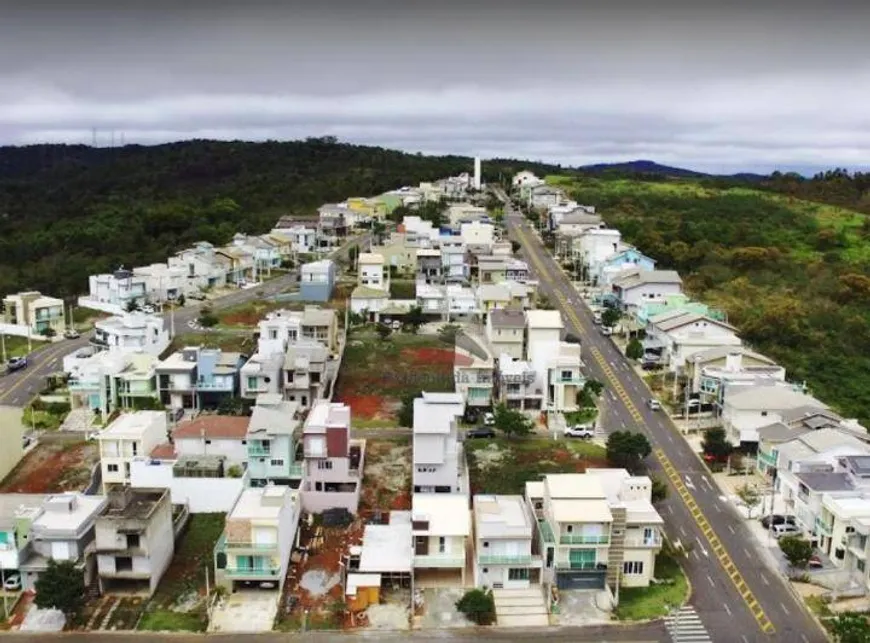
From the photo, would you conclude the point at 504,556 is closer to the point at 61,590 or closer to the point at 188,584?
the point at 188,584

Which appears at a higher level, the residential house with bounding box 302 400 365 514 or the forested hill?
the forested hill

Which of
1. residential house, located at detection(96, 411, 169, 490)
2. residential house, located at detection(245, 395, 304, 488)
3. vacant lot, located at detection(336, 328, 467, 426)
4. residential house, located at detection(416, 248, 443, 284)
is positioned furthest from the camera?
residential house, located at detection(416, 248, 443, 284)

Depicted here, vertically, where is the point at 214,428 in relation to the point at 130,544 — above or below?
above

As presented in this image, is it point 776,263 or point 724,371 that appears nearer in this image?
point 724,371

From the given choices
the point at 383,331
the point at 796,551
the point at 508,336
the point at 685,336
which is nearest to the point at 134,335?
the point at 383,331

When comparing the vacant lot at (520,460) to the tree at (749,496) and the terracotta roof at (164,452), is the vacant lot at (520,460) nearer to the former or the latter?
the tree at (749,496)

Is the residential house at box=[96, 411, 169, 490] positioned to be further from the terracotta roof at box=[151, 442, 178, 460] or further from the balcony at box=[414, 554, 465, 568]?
the balcony at box=[414, 554, 465, 568]

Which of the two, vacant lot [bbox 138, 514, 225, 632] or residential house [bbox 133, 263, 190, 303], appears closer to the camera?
vacant lot [bbox 138, 514, 225, 632]

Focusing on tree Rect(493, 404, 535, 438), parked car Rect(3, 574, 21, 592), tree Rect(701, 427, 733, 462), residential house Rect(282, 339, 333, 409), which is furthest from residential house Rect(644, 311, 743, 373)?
parked car Rect(3, 574, 21, 592)
